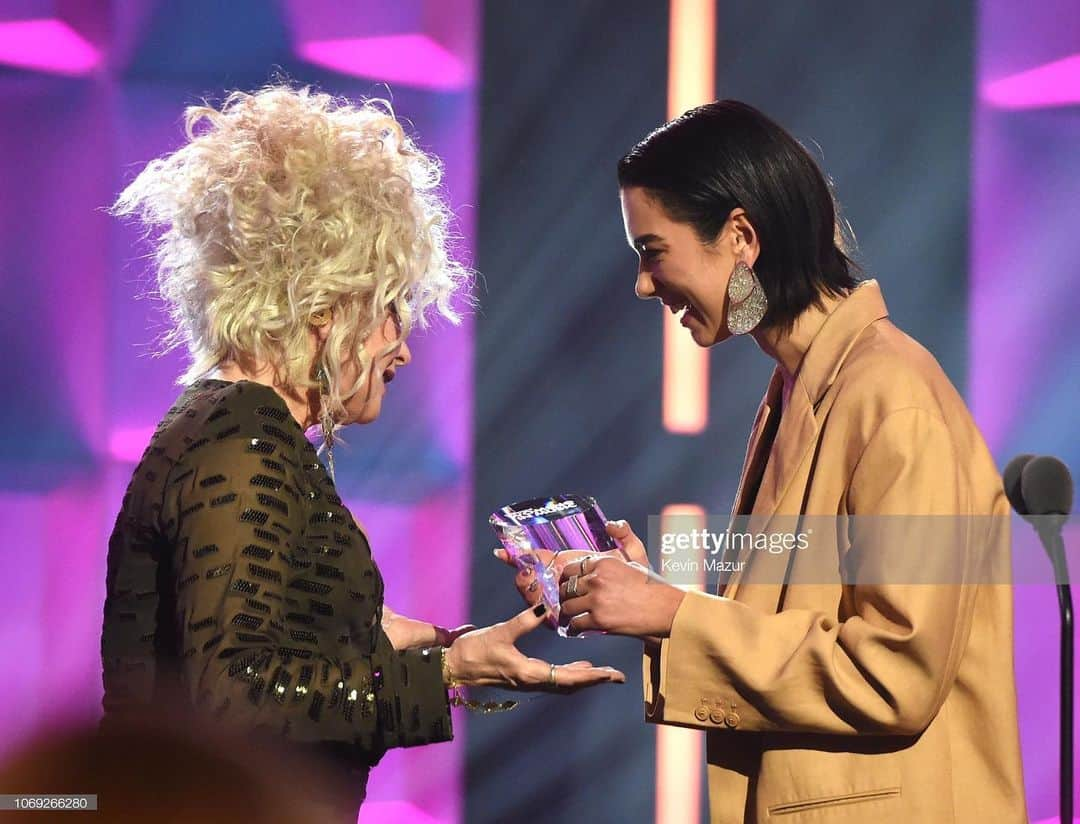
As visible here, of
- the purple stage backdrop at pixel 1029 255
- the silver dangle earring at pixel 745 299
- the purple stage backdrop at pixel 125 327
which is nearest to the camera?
the silver dangle earring at pixel 745 299

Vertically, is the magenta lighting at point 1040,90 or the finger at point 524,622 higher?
the magenta lighting at point 1040,90

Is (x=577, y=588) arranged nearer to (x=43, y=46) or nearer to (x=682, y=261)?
(x=682, y=261)

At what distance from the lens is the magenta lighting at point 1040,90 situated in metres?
2.54

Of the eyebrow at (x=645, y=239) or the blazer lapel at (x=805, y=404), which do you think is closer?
the blazer lapel at (x=805, y=404)

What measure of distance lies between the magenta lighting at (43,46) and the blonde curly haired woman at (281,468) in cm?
142

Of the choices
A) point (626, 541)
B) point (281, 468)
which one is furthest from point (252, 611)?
point (626, 541)

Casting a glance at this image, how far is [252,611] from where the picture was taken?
1204 mm

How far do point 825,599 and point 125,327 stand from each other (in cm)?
186

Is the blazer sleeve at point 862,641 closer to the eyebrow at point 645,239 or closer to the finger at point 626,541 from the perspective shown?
the finger at point 626,541

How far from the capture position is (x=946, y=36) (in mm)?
2541

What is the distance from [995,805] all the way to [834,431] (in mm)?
466

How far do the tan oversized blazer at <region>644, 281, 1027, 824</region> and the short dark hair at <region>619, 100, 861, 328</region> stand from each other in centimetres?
13
